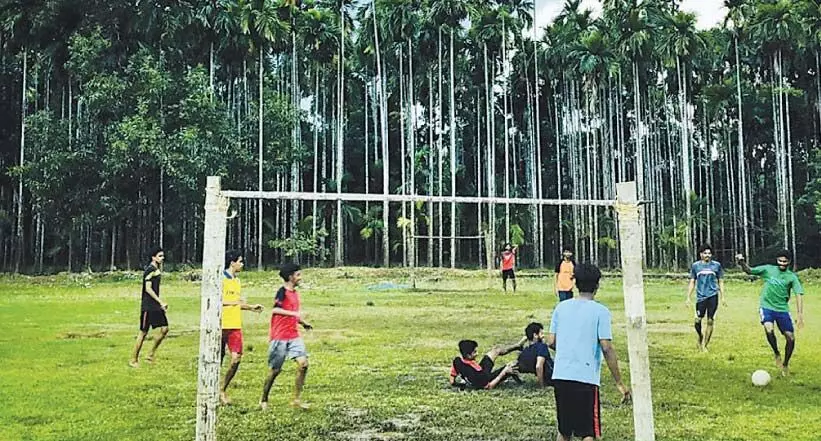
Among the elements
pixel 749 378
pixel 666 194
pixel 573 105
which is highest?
pixel 573 105

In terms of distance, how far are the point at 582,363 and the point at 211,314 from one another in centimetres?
282

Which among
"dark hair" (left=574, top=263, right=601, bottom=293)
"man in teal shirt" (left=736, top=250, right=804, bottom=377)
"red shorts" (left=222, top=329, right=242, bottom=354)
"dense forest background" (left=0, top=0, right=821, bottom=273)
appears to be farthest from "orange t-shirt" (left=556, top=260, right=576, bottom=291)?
"dense forest background" (left=0, top=0, right=821, bottom=273)

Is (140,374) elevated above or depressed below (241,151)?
below

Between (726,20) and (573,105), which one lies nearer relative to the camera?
(726,20)

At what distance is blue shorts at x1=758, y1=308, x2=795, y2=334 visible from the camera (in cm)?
922

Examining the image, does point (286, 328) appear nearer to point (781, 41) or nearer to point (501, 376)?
point (501, 376)

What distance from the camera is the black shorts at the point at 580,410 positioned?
5.34m

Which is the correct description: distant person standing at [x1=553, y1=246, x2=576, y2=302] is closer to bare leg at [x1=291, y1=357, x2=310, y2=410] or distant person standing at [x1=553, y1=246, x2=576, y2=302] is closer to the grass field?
the grass field

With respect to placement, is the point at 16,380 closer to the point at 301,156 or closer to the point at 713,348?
the point at 713,348

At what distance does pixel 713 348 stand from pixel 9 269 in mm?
32794

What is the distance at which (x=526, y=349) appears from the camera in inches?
352

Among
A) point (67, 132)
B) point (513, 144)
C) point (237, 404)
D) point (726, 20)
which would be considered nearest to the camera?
point (237, 404)

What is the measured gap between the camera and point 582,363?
17.5 ft

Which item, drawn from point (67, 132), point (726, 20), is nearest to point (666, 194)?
point (726, 20)
